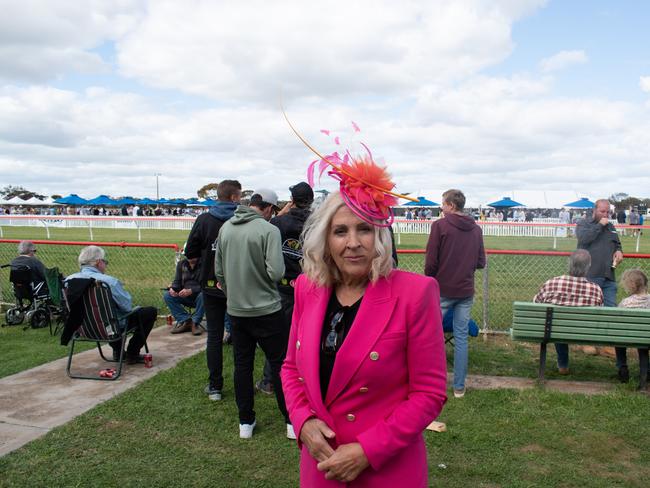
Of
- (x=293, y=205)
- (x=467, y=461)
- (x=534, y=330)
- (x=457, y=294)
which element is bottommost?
(x=467, y=461)

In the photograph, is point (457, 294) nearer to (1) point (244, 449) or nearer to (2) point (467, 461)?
(2) point (467, 461)

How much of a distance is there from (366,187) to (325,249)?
29 cm

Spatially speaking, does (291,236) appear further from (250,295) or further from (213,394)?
(213,394)

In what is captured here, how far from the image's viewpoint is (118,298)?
572cm

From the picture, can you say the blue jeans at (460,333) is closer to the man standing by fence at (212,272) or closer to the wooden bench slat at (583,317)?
the wooden bench slat at (583,317)

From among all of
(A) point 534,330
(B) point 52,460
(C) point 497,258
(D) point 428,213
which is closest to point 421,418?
(B) point 52,460

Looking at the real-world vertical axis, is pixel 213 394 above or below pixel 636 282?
below

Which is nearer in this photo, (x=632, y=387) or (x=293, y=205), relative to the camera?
(x=293, y=205)

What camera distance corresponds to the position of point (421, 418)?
1785 millimetres

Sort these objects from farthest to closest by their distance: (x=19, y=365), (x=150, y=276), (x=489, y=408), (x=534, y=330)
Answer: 1. (x=150, y=276)
2. (x=19, y=365)
3. (x=534, y=330)
4. (x=489, y=408)

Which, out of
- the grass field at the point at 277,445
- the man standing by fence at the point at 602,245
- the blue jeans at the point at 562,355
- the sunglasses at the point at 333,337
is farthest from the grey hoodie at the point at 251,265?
the man standing by fence at the point at 602,245

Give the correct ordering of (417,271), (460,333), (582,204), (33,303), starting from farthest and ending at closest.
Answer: (582,204), (417,271), (33,303), (460,333)

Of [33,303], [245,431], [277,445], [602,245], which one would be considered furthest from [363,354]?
[33,303]

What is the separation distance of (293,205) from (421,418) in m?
3.30
